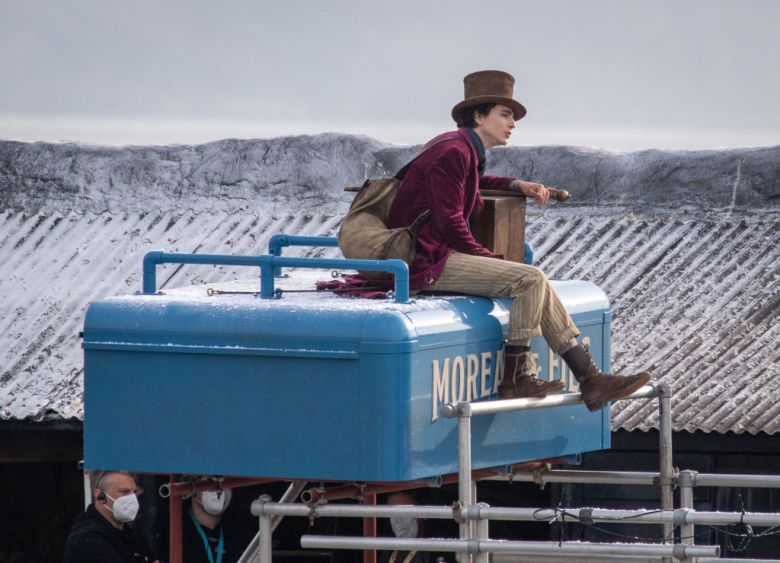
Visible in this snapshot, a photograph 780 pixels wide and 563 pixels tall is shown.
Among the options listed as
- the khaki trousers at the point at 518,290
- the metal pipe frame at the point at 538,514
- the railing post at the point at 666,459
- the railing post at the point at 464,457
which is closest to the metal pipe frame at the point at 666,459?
the railing post at the point at 666,459

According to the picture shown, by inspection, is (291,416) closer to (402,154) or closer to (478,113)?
(478,113)

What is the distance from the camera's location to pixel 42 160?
14000 mm

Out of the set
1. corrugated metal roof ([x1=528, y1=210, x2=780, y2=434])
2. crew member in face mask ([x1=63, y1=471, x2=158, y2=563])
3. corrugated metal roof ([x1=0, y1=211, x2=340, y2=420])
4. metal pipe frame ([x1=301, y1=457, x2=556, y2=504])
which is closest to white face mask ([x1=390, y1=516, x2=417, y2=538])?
crew member in face mask ([x1=63, y1=471, x2=158, y2=563])

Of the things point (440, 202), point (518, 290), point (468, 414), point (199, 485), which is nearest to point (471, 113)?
point (440, 202)

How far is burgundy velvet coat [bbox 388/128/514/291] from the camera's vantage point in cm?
657

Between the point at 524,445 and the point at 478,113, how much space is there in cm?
138

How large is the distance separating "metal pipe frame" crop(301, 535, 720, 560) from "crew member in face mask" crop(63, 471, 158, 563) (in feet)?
6.48

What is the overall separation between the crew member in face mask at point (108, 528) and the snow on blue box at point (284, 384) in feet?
4.96

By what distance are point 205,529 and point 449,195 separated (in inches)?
112

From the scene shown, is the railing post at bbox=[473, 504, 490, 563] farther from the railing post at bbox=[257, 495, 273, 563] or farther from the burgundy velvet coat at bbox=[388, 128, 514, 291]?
the burgundy velvet coat at bbox=[388, 128, 514, 291]

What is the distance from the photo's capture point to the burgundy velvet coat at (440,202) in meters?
6.57

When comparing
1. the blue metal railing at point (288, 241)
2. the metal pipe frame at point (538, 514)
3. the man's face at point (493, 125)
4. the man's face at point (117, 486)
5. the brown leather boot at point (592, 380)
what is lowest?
the man's face at point (117, 486)

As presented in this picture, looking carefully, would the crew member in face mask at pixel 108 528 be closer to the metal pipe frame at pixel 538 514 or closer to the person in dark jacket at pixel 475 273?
the metal pipe frame at pixel 538 514

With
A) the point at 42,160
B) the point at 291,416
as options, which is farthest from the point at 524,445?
the point at 42,160
